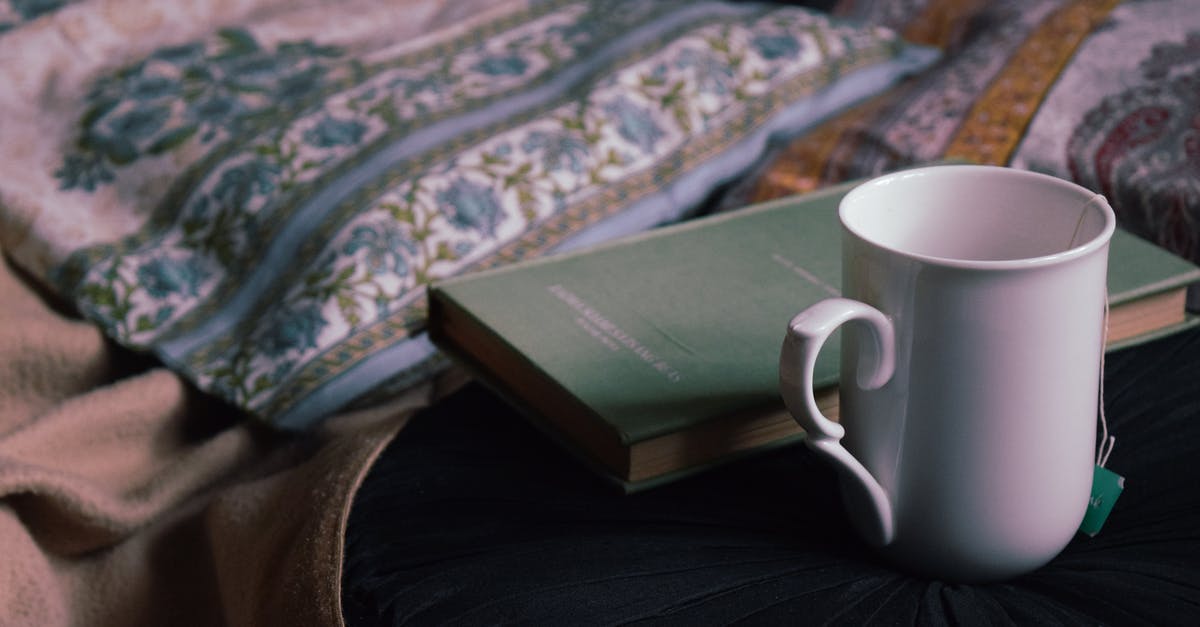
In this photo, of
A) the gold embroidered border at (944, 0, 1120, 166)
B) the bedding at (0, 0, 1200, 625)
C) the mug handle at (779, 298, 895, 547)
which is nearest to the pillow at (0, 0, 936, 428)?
the bedding at (0, 0, 1200, 625)

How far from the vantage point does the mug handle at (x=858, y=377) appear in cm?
36

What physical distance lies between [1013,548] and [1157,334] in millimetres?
204

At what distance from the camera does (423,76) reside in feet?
2.81

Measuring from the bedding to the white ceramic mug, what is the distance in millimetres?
27

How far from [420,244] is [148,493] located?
206 mm

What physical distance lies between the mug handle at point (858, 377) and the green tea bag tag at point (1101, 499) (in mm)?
84

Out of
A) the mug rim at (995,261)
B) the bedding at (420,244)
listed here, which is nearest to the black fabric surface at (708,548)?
the bedding at (420,244)

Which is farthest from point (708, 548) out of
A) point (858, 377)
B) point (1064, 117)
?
point (1064, 117)

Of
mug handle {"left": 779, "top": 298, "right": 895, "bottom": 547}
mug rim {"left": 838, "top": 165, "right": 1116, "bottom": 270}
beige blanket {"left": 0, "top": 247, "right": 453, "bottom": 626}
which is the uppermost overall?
mug rim {"left": 838, "top": 165, "right": 1116, "bottom": 270}

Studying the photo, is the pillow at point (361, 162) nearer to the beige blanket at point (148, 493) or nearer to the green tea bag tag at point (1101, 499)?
the beige blanket at point (148, 493)

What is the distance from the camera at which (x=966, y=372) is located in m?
0.37

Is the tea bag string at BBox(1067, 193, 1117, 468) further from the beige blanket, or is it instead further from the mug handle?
the beige blanket

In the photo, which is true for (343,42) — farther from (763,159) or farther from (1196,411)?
(1196,411)

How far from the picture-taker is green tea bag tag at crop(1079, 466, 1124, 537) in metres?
0.43
